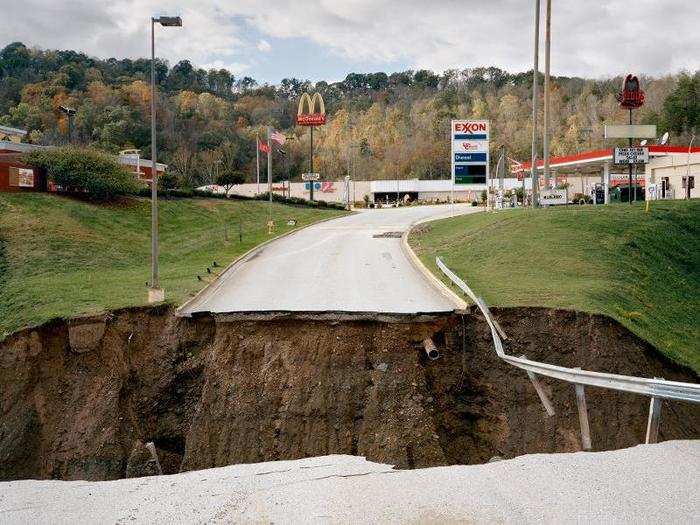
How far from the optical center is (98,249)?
28.6m

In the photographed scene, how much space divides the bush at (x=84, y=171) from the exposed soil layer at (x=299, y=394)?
72.1ft

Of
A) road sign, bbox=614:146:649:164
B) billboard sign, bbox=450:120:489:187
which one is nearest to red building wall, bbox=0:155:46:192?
billboard sign, bbox=450:120:489:187

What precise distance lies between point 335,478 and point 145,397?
363 inches

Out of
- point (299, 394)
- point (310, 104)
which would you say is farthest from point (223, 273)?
point (310, 104)

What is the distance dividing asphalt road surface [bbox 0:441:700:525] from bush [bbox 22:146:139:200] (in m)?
31.3

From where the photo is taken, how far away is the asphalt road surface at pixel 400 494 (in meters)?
6.35

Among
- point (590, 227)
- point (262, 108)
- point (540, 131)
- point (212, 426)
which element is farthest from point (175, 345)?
point (262, 108)

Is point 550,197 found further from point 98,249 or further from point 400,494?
point 400,494

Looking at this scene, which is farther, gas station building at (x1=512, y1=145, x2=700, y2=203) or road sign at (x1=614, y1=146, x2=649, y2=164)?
gas station building at (x1=512, y1=145, x2=700, y2=203)

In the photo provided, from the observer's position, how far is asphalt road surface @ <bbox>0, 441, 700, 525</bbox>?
20.8 ft

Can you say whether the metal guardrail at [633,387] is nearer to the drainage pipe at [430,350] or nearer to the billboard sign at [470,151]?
the drainage pipe at [430,350]

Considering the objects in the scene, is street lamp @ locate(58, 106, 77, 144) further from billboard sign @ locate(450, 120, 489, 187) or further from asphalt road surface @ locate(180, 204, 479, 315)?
billboard sign @ locate(450, 120, 489, 187)

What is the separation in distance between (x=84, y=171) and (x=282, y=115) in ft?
402

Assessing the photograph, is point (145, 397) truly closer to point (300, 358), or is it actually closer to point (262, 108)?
point (300, 358)
